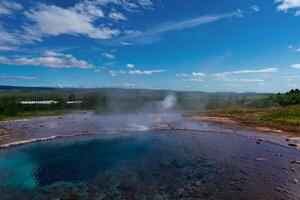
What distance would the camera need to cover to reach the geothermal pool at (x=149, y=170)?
55.9 feet

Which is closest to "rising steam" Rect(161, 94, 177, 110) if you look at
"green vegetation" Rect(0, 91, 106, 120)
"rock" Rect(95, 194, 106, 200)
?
"green vegetation" Rect(0, 91, 106, 120)

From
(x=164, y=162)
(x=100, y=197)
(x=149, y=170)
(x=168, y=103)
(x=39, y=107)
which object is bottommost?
(x=100, y=197)

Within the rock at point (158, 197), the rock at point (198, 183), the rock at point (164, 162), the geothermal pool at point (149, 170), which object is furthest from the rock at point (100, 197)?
the rock at point (164, 162)

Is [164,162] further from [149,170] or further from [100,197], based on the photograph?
[100,197]

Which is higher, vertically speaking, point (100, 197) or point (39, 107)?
point (39, 107)

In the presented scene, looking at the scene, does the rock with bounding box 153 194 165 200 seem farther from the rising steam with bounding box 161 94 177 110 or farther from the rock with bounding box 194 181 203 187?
the rising steam with bounding box 161 94 177 110

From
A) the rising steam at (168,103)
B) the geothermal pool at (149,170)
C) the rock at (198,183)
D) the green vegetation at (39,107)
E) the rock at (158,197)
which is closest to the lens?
the rock at (158,197)

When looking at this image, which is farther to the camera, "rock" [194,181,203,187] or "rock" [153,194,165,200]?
"rock" [194,181,203,187]

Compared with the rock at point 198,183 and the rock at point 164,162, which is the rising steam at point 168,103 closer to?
the rock at point 164,162

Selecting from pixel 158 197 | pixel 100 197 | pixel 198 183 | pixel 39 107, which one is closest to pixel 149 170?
pixel 198 183

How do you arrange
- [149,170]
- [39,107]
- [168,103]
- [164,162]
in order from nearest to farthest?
[149,170], [164,162], [39,107], [168,103]

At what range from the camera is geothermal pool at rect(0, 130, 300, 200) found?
17.0 m

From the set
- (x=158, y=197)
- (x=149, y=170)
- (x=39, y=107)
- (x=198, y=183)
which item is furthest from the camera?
(x=39, y=107)

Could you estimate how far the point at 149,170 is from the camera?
845 inches
